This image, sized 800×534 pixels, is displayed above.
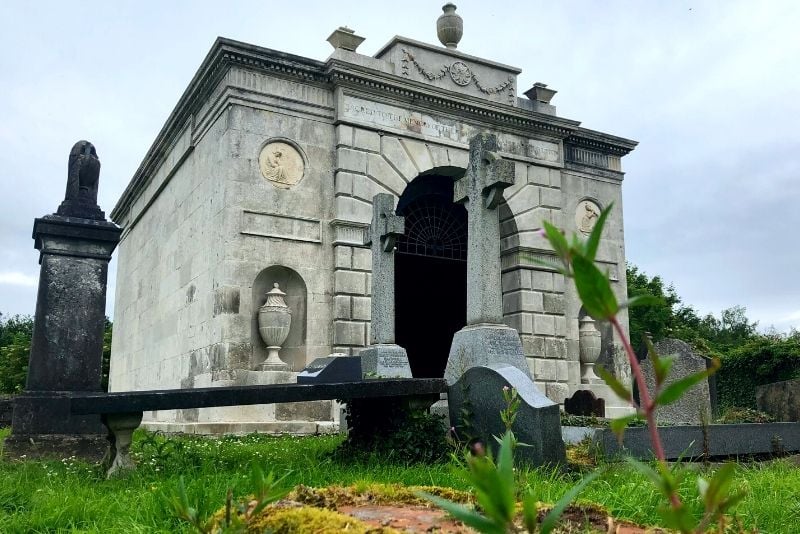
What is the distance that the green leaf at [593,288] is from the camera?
938mm

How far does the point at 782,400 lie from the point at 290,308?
7.89 meters

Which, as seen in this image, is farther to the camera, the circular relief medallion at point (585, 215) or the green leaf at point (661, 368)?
the circular relief medallion at point (585, 215)

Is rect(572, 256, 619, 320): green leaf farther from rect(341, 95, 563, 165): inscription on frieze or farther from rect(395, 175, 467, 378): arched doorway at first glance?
rect(395, 175, 467, 378): arched doorway

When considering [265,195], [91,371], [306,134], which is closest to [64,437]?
[91,371]

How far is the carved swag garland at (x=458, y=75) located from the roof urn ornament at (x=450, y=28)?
592mm

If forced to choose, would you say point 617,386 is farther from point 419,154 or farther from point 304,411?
point 419,154

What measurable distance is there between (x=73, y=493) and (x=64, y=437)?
116 inches

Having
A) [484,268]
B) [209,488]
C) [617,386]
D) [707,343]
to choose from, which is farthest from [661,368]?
[707,343]

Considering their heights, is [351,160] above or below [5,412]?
above

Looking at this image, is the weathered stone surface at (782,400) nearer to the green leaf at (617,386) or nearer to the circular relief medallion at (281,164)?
the circular relief medallion at (281,164)

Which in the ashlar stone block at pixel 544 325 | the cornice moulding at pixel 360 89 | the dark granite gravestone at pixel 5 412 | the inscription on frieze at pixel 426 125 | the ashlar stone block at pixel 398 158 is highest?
the cornice moulding at pixel 360 89

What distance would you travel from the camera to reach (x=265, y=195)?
12234 mm

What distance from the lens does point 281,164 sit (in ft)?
41.0

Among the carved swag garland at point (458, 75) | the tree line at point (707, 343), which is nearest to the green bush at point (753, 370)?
the tree line at point (707, 343)
